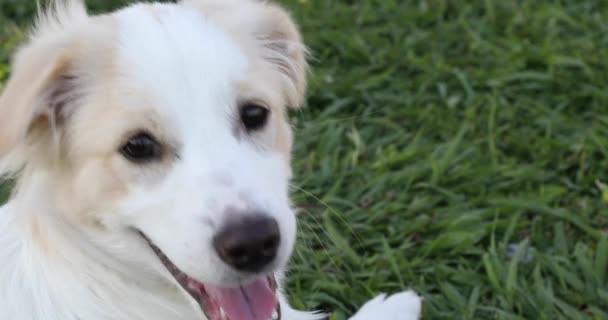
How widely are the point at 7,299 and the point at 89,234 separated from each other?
14.8 inches

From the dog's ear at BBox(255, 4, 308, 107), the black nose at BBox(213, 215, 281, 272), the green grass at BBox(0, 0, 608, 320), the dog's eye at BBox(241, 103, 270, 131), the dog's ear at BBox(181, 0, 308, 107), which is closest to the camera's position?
the black nose at BBox(213, 215, 281, 272)

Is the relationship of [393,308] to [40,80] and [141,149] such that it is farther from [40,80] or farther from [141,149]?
[40,80]

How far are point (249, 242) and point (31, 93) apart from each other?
0.88 meters

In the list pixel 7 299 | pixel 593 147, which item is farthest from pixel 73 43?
pixel 593 147

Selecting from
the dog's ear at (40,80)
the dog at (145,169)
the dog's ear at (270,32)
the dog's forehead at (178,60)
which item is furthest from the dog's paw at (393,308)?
the dog's ear at (40,80)

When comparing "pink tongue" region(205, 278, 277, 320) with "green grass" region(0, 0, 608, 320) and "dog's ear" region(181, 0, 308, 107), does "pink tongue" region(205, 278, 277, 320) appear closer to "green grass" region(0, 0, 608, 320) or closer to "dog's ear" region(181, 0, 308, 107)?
"dog's ear" region(181, 0, 308, 107)

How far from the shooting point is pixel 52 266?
9.98 feet

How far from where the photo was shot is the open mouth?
119 inches

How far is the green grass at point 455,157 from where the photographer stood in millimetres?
4266

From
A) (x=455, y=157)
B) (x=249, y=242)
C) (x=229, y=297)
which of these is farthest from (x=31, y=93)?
(x=455, y=157)

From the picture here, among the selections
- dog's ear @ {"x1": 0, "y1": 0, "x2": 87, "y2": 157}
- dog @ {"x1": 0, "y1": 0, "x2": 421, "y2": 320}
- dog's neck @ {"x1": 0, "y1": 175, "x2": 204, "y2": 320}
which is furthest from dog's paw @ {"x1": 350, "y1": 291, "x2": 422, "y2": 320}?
dog's ear @ {"x1": 0, "y1": 0, "x2": 87, "y2": 157}

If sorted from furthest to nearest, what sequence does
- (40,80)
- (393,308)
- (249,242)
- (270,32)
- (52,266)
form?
1. (393,308)
2. (270,32)
3. (52,266)
4. (40,80)
5. (249,242)

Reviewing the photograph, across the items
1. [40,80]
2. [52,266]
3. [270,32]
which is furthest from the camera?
[270,32]

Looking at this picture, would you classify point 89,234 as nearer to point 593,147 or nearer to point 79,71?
point 79,71
